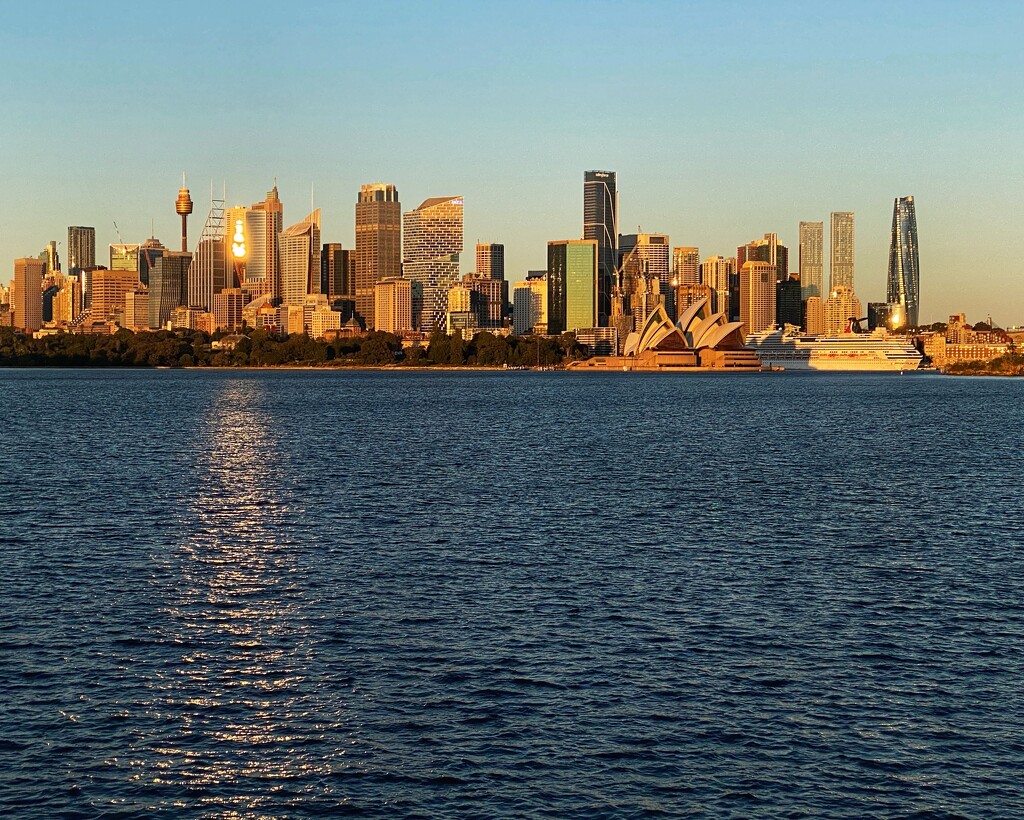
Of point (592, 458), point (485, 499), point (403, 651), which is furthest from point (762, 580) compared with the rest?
point (592, 458)

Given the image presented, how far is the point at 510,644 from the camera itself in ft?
82.5

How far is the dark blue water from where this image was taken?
718 inches

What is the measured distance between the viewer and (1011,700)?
21.8 meters

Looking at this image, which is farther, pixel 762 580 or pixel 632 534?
pixel 632 534

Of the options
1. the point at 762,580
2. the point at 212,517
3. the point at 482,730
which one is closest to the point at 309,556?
the point at 212,517

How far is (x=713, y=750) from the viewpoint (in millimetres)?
19438

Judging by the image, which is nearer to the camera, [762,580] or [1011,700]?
[1011,700]

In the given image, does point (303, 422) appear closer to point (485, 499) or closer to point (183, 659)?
point (485, 499)

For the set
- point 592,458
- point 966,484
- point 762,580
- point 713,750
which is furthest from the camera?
point 592,458

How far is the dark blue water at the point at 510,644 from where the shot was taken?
18.2m

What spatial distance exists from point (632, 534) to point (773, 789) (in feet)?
69.1

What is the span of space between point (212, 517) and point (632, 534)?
14083mm

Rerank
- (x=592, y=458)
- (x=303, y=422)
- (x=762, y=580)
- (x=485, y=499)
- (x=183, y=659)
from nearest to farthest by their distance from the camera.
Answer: (x=183, y=659), (x=762, y=580), (x=485, y=499), (x=592, y=458), (x=303, y=422)

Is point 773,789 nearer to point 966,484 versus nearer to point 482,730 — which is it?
point 482,730
